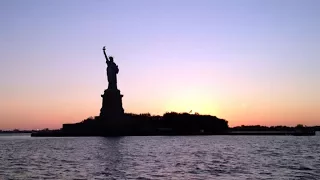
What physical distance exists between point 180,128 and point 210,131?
28.8ft

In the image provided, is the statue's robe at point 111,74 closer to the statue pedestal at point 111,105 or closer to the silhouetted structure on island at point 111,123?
the silhouetted structure on island at point 111,123

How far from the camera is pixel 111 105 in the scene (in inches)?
2970

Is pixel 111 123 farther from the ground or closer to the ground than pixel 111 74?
closer to the ground

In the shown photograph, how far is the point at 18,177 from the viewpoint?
2445cm

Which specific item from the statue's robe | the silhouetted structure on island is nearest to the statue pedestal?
the silhouetted structure on island

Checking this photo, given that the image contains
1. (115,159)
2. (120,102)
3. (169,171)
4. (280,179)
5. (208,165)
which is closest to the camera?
(280,179)

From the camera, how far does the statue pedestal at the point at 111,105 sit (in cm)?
7519

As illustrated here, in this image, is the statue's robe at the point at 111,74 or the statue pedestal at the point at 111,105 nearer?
the statue pedestal at the point at 111,105

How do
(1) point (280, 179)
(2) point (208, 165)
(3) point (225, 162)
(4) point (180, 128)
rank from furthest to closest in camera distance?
(4) point (180, 128) → (3) point (225, 162) → (2) point (208, 165) → (1) point (280, 179)

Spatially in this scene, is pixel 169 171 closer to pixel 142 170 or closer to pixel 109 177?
pixel 142 170

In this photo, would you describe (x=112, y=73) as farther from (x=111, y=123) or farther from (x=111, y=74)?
(x=111, y=123)

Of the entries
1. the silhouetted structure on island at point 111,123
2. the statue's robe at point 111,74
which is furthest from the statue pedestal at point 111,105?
the statue's robe at point 111,74

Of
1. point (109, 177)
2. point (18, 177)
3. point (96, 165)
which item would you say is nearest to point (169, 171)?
point (109, 177)

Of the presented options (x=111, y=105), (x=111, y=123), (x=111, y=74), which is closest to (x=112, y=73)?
(x=111, y=74)
